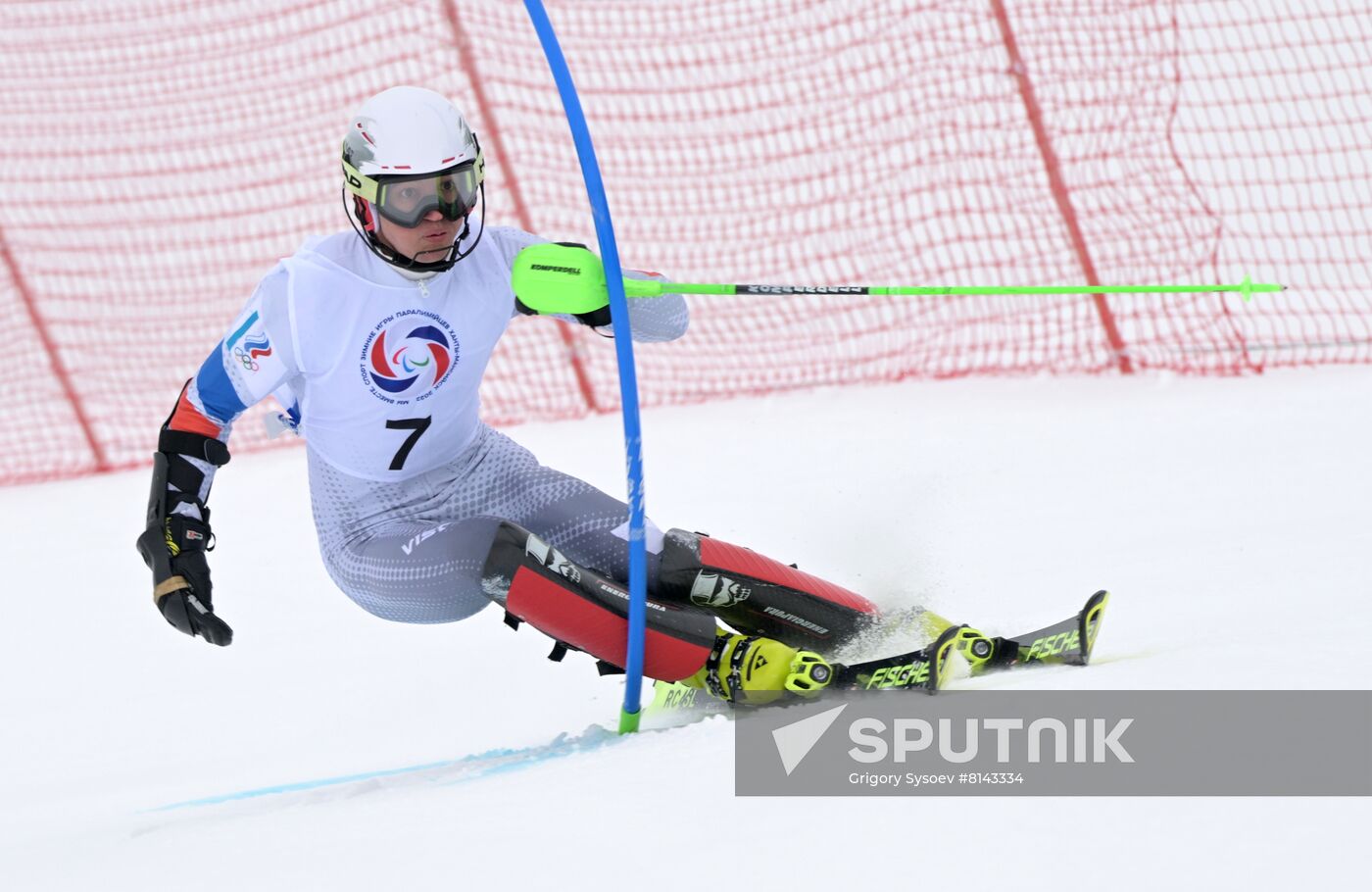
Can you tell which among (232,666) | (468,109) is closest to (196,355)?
(468,109)

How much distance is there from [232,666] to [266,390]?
5.80ft

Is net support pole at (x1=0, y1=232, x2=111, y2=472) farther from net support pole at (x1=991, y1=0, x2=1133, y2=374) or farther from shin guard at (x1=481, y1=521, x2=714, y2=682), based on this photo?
shin guard at (x1=481, y1=521, x2=714, y2=682)

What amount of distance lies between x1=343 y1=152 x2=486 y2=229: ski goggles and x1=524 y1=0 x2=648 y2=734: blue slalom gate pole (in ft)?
1.27

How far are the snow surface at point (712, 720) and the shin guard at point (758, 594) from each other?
296 mm

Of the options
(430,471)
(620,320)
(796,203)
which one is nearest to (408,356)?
(430,471)

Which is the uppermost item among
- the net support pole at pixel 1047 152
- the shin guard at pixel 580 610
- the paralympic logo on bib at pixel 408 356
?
the net support pole at pixel 1047 152

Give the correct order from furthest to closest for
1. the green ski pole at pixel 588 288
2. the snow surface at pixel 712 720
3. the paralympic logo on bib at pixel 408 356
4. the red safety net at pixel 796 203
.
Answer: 1. the red safety net at pixel 796 203
2. the paralympic logo on bib at pixel 408 356
3. the green ski pole at pixel 588 288
4. the snow surface at pixel 712 720

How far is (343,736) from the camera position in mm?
4391

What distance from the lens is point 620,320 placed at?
3.27 metres

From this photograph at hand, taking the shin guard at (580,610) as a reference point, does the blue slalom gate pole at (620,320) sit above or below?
above

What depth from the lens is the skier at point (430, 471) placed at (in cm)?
351

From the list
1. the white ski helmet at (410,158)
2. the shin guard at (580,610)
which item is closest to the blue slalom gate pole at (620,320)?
the shin guard at (580,610)

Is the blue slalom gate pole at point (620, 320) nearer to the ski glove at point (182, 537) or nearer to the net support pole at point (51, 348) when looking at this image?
the ski glove at point (182, 537)

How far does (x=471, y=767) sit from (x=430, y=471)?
0.75 m
